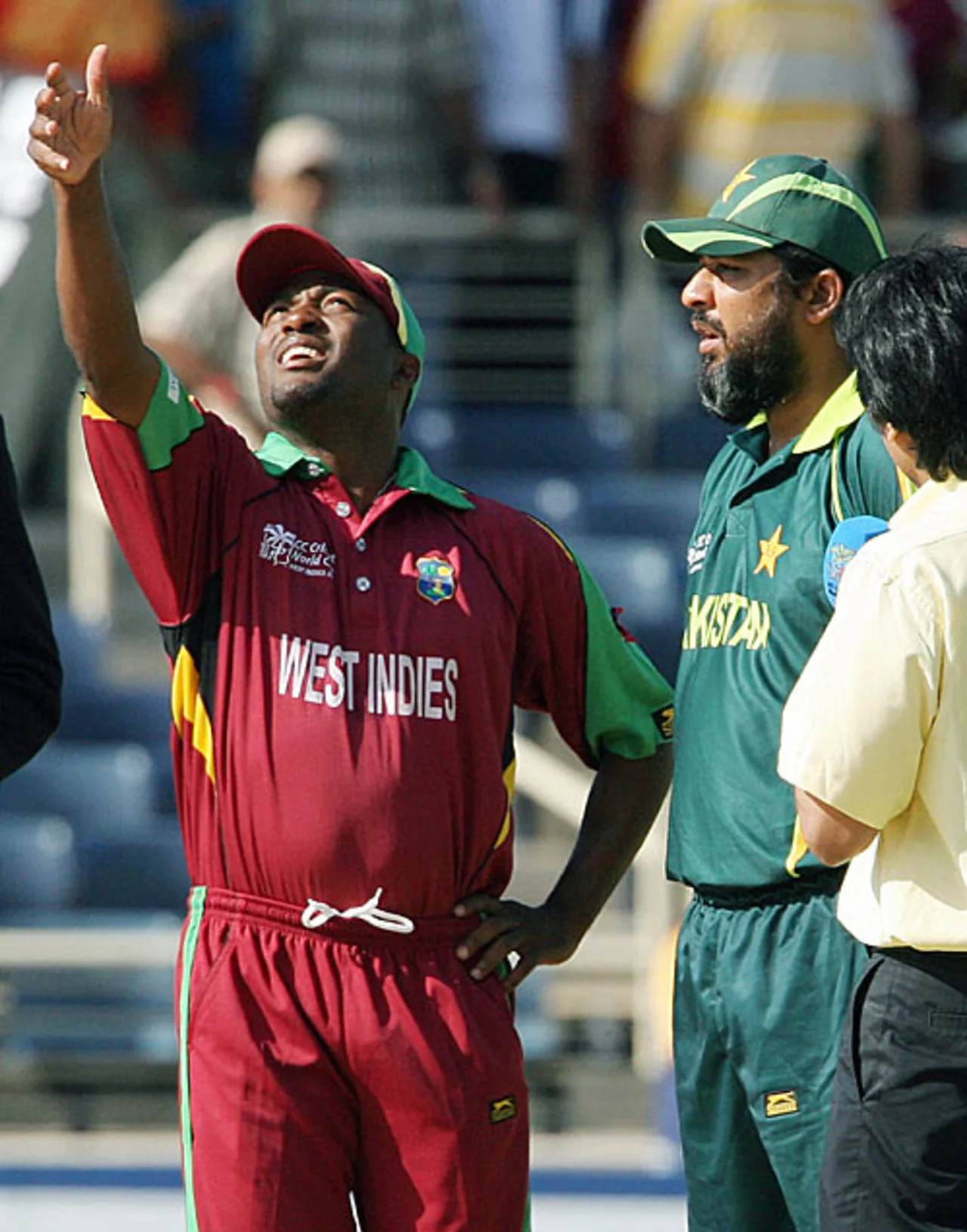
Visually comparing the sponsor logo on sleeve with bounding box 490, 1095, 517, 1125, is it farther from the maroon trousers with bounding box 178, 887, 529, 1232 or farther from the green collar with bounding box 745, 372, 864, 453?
the green collar with bounding box 745, 372, 864, 453

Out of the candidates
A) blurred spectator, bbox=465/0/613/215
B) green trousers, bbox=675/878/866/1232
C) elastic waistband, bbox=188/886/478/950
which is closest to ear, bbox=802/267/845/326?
green trousers, bbox=675/878/866/1232

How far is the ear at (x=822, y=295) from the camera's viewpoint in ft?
12.4

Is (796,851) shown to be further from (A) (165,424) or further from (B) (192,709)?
(A) (165,424)

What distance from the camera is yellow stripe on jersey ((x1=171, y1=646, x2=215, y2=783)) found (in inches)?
140

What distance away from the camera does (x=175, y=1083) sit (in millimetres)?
6691

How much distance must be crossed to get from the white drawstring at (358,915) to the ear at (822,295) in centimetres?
111

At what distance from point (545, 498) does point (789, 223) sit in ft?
14.1

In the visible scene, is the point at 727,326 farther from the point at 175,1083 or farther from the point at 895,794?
the point at 175,1083

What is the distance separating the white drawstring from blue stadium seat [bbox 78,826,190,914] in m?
3.68

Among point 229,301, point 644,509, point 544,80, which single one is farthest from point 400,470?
point 544,80

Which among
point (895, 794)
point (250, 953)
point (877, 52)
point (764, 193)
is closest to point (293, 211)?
point (877, 52)

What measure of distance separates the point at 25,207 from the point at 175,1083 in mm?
3196

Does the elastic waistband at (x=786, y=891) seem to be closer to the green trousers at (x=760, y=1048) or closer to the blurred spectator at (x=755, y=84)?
the green trousers at (x=760, y=1048)

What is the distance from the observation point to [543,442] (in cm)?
868
